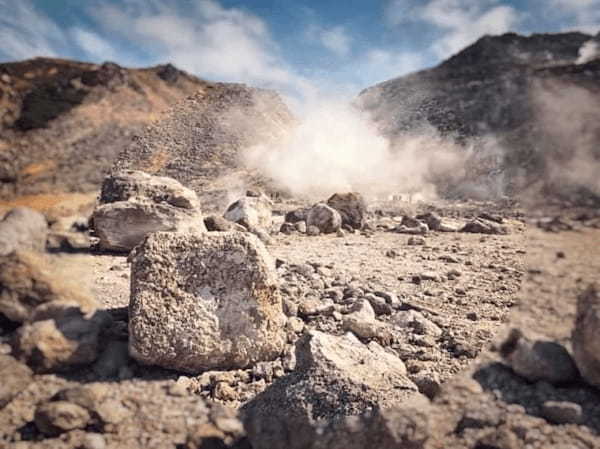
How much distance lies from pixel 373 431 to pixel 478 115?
4.73ft

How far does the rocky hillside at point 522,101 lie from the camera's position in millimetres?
1009

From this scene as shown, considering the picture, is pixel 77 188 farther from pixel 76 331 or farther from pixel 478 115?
pixel 478 115

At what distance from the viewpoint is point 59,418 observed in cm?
137

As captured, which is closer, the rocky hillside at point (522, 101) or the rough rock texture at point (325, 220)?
the rocky hillside at point (522, 101)

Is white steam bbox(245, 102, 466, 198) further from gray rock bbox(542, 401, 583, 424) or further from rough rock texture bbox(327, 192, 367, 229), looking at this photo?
gray rock bbox(542, 401, 583, 424)

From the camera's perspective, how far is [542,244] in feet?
3.26

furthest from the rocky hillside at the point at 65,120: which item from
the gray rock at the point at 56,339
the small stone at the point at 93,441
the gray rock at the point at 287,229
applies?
the gray rock at the point at 287,229

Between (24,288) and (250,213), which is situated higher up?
(250,213)

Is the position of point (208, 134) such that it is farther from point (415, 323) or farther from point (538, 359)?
point (538, 359)

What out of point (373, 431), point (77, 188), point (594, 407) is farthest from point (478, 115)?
point (77, 188)

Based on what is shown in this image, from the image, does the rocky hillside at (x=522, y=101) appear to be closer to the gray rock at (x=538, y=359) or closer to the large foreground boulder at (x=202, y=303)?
the gray rock at (x=538, y=359)

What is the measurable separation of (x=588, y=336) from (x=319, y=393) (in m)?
0.79

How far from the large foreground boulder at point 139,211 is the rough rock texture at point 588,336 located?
118 inches

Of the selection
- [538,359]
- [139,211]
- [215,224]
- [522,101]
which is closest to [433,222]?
[215,224]
